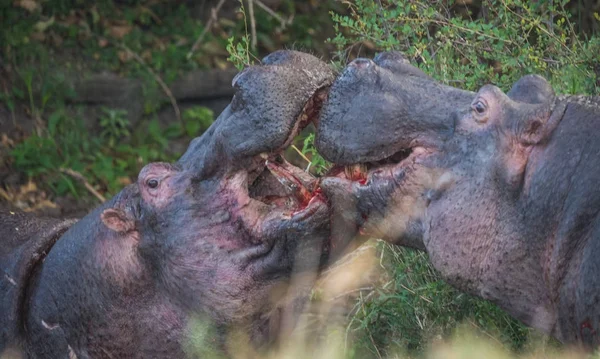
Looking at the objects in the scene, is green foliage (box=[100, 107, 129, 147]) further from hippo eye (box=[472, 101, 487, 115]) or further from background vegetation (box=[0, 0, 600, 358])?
hippo eye (box=[472, 101, 487, 115])

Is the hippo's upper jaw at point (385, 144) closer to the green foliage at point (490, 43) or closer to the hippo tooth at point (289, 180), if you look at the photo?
the hippo tooth at point (289, 180)

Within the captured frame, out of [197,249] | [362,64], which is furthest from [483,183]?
[197,249]

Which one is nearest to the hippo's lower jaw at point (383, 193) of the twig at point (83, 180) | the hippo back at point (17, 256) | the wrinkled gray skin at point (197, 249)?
the wrinkled gray skin at point (197, 249)

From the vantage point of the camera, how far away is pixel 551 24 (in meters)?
5.18

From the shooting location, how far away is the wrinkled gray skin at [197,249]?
4.25 meters

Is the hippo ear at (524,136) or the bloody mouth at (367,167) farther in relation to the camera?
the bloody mouth at (367,167)

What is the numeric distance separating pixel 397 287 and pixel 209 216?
106 centimetres

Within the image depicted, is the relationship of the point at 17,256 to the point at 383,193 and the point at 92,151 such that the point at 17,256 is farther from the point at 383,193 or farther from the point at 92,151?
the point at 92,151

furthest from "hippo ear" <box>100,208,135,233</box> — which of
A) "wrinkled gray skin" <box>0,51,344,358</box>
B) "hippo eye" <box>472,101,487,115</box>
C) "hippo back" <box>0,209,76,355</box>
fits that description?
"hippo eye" <box>472,101,487,115</box>

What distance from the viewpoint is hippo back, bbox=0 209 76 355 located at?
4852 millimetres

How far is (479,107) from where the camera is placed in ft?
12.7

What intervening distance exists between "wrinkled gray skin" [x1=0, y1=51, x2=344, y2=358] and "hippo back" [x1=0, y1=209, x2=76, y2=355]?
1 cm

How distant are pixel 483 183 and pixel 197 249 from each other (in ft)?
3.90

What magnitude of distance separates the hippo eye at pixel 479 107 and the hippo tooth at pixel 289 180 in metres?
0.79
